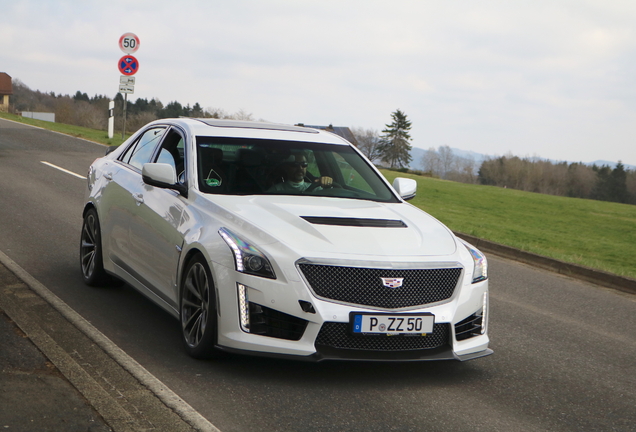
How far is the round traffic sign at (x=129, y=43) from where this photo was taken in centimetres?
2538

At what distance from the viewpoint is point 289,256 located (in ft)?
14.8

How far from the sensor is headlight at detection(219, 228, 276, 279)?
4.55m

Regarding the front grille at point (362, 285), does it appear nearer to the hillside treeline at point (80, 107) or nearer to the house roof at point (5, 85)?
the hillside treeline at point (80, 107)

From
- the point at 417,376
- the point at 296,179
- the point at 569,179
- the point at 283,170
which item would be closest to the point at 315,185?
the point at 296,179

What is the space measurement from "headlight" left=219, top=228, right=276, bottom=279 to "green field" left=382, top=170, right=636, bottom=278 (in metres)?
7.55

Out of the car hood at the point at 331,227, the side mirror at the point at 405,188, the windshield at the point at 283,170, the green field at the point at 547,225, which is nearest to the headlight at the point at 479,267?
the car hood at the point at 331,227

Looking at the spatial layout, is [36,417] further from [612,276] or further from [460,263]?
[612,276]

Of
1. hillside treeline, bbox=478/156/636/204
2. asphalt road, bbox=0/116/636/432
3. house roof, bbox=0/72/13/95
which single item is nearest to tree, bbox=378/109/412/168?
hillside treeline, bbox=478/156/636/204

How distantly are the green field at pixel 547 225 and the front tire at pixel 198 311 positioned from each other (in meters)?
7.47

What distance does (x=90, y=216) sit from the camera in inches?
285

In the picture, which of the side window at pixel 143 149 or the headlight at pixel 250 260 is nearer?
the headlight at pixel 250 260

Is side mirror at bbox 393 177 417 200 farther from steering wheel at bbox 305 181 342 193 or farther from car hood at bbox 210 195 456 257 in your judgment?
car hood at bbox 210 195 456 257

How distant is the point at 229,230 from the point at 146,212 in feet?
4.35

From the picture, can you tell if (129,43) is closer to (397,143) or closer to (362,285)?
(362,285)
